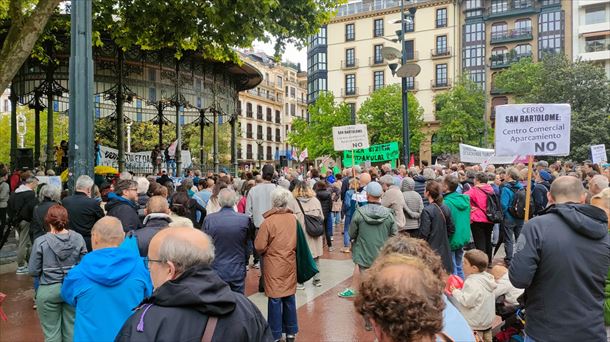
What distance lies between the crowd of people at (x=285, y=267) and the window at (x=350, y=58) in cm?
5259

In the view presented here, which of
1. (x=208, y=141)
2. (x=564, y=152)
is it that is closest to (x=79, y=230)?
(x=564, y=152)

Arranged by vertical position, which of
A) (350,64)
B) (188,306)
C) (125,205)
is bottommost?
(188,306)

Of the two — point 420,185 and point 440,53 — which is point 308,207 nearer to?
point 420,185

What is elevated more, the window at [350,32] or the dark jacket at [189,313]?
the window at [350,32]

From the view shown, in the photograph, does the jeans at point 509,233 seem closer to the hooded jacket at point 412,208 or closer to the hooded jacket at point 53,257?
the hooded jacket at point 412,208

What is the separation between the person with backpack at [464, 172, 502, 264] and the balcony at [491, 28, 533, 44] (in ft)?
161

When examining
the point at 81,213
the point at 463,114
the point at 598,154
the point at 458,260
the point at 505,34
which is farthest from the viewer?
the point at 505,34

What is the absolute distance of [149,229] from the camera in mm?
4719

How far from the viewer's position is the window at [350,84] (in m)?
59.3

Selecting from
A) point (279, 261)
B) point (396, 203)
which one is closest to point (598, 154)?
point (396, 203)

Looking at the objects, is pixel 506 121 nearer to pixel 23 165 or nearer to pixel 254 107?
pixel 23 165

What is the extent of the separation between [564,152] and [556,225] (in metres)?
2.32

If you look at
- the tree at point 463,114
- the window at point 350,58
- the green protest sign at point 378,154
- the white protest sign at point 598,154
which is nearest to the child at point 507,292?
the green protest sign at point 378,154

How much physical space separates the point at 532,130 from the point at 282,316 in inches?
138
